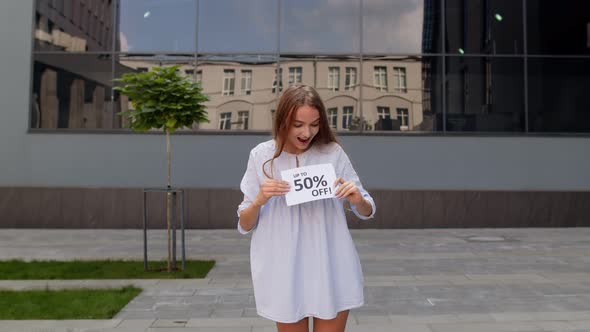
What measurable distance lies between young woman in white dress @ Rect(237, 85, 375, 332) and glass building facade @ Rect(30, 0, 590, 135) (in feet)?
38.0

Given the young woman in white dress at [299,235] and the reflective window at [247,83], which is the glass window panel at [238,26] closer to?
the reflective window at [247,83]

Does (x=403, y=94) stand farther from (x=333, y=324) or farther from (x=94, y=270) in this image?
(x=333, y=324)

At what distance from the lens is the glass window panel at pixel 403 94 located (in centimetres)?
1411

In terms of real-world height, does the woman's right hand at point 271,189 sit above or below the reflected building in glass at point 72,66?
below

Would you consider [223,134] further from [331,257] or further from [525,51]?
[331,257]

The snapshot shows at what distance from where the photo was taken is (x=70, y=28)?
14.2 metres

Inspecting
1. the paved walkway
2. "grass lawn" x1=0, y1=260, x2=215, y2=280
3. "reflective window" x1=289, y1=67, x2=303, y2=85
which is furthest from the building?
"grass lawn" x1=0, y1=260, x2=215, y2=280

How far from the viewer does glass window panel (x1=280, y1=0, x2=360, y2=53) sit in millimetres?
14250

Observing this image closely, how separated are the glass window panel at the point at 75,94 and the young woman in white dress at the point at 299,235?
12.6 m

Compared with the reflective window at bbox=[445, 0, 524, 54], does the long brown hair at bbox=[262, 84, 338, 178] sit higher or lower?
lower

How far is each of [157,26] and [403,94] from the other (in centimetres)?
708

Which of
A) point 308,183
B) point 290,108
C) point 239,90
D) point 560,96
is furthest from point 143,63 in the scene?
point 308,183

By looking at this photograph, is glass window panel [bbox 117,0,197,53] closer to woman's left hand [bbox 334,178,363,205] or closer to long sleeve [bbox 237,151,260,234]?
long sleeve [bbox 237,151,260,234]

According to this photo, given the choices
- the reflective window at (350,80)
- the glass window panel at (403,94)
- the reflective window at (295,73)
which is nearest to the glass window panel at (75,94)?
the reflective window at (295,73)
